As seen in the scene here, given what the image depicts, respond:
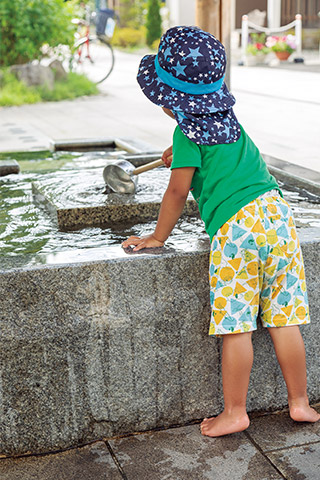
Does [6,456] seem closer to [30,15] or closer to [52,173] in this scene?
[52,173]

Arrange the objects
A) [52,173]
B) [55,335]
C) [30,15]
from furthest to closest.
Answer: [30,15], [52,173], [55,335]

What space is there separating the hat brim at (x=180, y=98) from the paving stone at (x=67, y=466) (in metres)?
1.10

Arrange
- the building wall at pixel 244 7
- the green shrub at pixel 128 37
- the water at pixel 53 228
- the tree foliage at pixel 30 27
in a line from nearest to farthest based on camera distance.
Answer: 1. the water at pixel 53 228
2. the tree foliage at pixel 30 27
3. the building wall at pixel 244 7
4. the green shrub at pixel 128 37

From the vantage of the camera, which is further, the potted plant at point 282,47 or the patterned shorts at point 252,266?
the potted plant at point 282,47

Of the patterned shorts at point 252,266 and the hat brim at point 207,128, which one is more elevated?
the hat brim at point 207,128

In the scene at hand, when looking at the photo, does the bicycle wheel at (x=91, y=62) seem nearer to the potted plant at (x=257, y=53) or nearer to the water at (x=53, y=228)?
Result: the potted plant at (x=257, y=53)

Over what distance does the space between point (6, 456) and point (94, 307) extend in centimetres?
54

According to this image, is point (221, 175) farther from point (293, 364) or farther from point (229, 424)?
point (229, 424)

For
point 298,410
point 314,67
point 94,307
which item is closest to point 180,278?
point 94,307

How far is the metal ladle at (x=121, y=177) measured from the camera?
3262 millimetres

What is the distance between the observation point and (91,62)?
14367mm

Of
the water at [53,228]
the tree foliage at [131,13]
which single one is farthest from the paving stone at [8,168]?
the tree foliage at [131,13]

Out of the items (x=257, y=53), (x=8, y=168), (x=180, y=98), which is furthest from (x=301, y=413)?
(x=257, y=53)

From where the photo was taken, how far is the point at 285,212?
2256 millimetres
